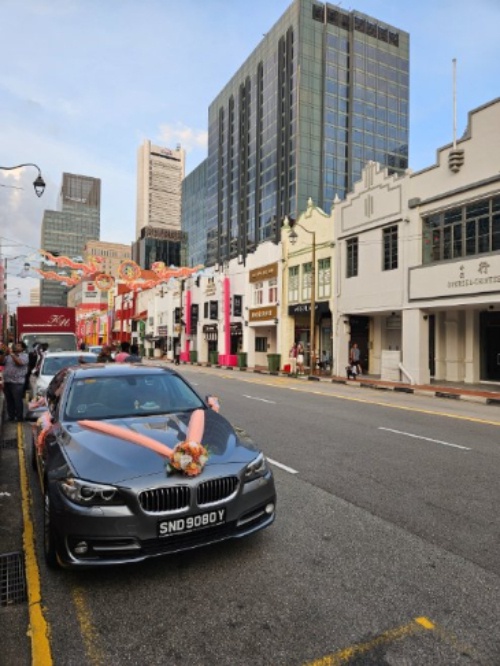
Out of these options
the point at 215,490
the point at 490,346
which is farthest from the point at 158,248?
the point at 215,490

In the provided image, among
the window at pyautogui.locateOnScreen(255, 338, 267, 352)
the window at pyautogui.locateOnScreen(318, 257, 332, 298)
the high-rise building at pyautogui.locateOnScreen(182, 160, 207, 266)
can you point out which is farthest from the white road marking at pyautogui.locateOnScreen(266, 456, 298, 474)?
the high-rise building at pyautogui.locateOnScreen(182, 160, 207, 266)

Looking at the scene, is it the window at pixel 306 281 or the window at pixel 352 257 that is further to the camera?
the window at pixel 306 281

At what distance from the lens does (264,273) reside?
3553 cm

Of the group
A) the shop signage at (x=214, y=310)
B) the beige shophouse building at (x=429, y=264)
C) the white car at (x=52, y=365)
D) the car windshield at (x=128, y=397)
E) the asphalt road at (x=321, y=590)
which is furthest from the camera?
the shop signage at (x=214, y=310)

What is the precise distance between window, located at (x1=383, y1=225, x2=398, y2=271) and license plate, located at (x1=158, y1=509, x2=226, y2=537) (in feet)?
70.8


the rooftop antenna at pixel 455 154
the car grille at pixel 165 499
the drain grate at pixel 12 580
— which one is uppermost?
the rooftop antenna at pixel 455 154

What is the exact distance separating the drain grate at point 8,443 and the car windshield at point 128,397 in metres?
4.21

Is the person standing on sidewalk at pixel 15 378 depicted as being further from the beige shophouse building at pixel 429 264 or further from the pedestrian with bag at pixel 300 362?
the pedestrian with bag at pixel 300 362

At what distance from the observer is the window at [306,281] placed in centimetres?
3041


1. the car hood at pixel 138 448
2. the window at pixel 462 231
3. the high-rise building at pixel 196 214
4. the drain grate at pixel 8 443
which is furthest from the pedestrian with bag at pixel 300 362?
the high-rise building at pixel 196 214

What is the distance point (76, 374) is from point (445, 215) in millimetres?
19749

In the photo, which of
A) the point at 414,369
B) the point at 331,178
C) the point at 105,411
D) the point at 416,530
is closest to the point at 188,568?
the point at 105,411

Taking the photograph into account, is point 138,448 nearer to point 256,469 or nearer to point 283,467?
point 256,469

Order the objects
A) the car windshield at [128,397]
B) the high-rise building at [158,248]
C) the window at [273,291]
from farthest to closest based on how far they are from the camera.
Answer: the high-rise building at [158,248]
the window at [273,291]
the car windshield at [128,397]
